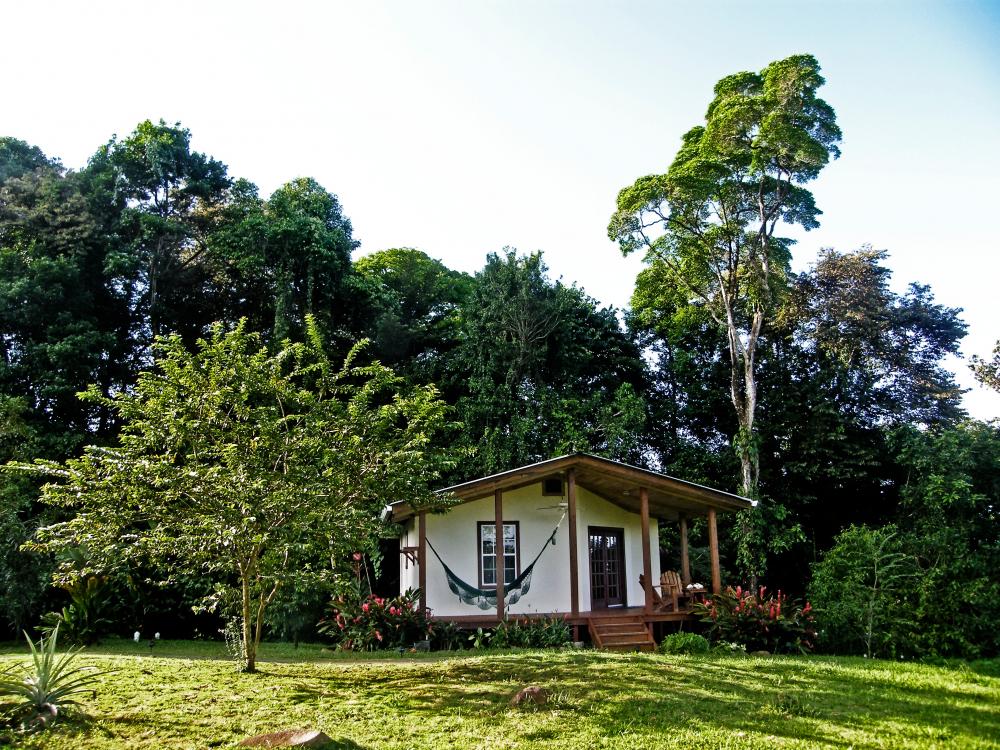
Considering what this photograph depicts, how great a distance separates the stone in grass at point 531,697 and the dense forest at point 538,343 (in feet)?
37.0

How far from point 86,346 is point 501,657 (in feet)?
44.1

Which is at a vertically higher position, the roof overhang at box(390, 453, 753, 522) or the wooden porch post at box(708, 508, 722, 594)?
the roof overhang at box(390, 453, 753, 522)

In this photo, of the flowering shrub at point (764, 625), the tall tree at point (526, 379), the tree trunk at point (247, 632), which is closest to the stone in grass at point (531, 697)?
the tree trunk at point (247, 632)

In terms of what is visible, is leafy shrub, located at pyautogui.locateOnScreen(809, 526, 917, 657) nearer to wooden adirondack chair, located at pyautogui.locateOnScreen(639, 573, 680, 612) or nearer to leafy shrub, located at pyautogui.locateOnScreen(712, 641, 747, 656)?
leafy shrub, located at pyautogui.locateOnScreen(712, 641, 747, 656)

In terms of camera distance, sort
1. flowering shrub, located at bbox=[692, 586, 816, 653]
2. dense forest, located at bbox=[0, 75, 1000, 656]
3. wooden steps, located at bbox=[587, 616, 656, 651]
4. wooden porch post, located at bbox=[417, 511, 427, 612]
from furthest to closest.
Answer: dense forest, located at bbox=[0, 75, 1000, 656] → wooden porch post, located at bbox=[417, 511, 427, 612] → wooden steps, located at bbox=[587, 616, 656, 651] → flowering shrub, located at bbox=[692, 586, 816, 653]

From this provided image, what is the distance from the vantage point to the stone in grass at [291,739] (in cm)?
553

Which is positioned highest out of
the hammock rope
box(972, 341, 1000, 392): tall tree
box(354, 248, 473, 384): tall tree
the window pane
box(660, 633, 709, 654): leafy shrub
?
box(354, 248, 473, 384): tall tree

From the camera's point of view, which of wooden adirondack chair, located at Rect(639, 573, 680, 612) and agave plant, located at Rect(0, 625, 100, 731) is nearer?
agave plant, located at Rect(0, 625, 100, 731)

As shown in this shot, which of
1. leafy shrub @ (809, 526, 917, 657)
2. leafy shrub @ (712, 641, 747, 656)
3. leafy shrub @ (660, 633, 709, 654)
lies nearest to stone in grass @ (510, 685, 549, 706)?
leafy shrub @ (660, 633, 709, 654)

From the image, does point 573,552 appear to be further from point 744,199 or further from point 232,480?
point 744,199

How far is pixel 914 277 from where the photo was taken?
20844 mm

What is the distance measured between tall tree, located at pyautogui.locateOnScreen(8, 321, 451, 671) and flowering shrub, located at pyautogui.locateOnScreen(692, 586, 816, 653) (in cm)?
662

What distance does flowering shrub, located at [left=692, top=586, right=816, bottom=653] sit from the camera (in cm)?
1239

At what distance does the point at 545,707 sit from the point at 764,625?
689cm
